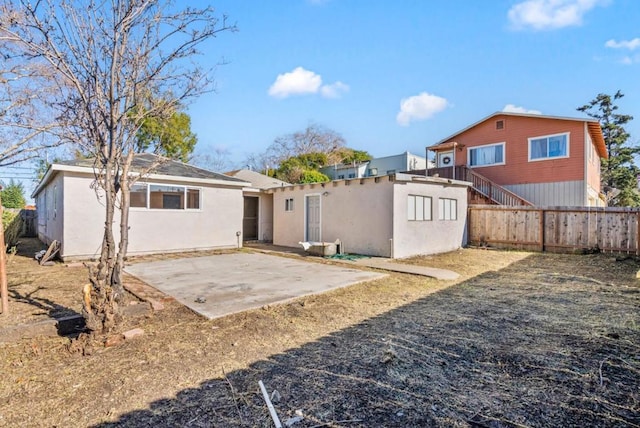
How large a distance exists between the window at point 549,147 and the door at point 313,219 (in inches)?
451

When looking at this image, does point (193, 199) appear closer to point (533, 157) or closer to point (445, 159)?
point (445, 159)


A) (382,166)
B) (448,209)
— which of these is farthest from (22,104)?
(382,166)

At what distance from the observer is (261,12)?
6.57 meters

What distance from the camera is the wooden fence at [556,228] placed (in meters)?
10.6

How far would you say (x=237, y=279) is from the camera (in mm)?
7031

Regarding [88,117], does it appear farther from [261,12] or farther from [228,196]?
[228,196]

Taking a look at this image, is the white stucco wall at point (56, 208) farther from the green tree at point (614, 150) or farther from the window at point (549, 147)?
the green tree at point (614, 150)

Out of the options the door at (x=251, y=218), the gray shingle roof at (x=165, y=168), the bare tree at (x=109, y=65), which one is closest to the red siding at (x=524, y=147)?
the door at (x=251, y=218)

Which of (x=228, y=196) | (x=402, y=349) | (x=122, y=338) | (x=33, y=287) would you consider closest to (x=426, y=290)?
(x=402, y=349)

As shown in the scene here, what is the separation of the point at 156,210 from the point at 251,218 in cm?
507

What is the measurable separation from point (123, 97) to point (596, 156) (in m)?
23.0

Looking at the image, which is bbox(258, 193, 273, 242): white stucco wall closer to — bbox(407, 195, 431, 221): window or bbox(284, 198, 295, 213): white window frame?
bbox(284, 198, 295, 213): white window frame

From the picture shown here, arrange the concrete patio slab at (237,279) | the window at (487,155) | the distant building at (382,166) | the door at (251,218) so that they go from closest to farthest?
the concrete patio slab at (237,279) < the door at (251,218) < the window at (487,155) < the distant building at (382,166)

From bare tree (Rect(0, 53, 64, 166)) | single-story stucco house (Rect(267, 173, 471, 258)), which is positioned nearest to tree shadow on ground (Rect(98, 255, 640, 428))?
bare tree (Rect(0, 53, 64, 166))
